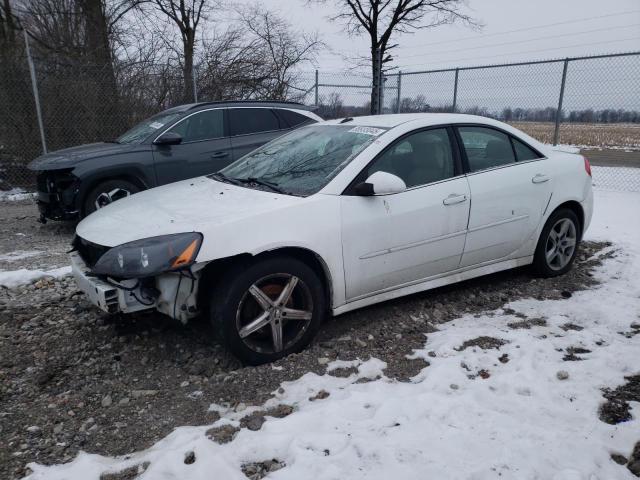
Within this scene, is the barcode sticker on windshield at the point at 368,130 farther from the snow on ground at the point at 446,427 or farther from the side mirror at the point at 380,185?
the snow on ground at the point at 446,427

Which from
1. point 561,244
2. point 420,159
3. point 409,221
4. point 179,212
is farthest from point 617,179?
point 179,212

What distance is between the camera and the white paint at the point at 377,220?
3.12 meters

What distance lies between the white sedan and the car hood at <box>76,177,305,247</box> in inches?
0.5

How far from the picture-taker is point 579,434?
8.00ft

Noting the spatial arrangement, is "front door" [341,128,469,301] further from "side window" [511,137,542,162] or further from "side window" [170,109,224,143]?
"side window" [170,109,224,143]

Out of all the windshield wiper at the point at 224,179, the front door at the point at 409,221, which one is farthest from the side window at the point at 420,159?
the windshield wiper at the point at 224,179

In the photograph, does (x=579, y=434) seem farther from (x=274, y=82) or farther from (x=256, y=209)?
(x=274, y=82)

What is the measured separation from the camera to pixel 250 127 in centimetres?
740

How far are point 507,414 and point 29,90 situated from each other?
420 inches

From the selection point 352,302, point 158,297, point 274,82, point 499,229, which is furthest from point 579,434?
point 274,82

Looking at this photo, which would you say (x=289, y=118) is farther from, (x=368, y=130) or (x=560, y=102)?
(x=560, y=102)

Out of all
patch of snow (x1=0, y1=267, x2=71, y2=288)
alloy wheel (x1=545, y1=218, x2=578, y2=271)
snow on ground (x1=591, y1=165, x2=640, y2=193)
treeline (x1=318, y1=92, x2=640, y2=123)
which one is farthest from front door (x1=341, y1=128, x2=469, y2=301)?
snow on ground (x1=591, y1=165, x2=640, y2=193)

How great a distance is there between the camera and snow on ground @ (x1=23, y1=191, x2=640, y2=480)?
2234mm

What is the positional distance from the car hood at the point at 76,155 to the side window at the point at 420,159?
4327 mm
